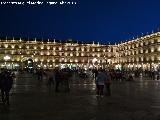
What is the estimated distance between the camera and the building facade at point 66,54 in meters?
162

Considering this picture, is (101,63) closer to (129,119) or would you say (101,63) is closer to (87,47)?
(87,47)

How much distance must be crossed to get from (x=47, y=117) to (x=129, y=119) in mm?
3079

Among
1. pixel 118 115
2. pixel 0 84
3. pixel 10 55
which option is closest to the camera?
pixel 118 115

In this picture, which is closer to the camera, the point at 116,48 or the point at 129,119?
the point at 129,119

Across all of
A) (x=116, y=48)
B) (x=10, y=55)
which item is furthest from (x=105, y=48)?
(x=10, y=55)

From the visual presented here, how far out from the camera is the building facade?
6366 inches

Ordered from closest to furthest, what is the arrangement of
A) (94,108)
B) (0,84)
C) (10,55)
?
(94,108) < (0,84) < (10,55)

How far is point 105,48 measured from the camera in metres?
180

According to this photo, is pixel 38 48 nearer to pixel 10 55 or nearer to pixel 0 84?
pixel 10 55

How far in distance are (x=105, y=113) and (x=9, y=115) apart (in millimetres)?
3904

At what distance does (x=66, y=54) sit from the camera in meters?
176

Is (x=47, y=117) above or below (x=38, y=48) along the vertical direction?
below

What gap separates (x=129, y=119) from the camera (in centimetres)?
1348

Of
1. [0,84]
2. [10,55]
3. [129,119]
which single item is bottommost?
[129,119]
